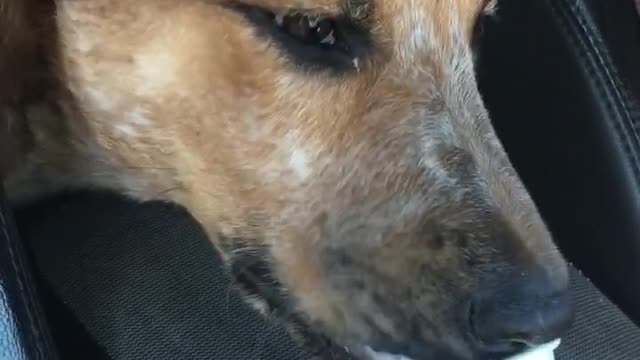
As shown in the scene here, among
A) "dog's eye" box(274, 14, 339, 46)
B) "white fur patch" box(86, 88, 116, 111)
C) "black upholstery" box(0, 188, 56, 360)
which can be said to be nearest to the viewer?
"black upholstery" box(0, 188, 56, 360)

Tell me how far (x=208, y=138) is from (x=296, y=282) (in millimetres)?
160

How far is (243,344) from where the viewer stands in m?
1.28

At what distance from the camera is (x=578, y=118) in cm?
148

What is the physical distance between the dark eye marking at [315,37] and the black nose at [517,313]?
0.82 ft

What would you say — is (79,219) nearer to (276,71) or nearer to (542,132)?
(276,71)

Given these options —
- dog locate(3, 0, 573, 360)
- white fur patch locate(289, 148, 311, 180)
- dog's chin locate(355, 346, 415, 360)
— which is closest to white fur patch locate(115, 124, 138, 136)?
dog locate(3, 0, 573, 360)

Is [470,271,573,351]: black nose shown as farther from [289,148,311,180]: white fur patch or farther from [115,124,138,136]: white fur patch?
[115,124,138,136]: white fur patch

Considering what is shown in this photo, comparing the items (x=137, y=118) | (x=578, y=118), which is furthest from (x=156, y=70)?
(x=578, y=118)

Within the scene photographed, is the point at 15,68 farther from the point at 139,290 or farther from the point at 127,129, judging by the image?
the point at 139,290

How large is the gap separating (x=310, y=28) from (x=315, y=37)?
0.01 m

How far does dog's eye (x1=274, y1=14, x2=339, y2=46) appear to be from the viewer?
1.18m

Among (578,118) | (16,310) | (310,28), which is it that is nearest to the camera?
(16,310)

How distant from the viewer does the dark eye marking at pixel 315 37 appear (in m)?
1.18

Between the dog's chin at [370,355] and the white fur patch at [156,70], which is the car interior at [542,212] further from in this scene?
the white fur patch at [156,70]
